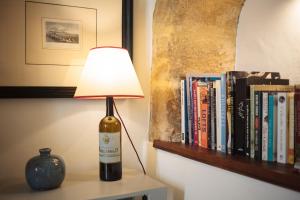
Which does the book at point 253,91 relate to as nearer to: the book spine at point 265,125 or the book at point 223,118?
the book spine at point 265,125

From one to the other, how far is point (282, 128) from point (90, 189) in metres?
0.72

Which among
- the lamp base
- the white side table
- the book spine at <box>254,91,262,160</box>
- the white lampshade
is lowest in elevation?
the white side table

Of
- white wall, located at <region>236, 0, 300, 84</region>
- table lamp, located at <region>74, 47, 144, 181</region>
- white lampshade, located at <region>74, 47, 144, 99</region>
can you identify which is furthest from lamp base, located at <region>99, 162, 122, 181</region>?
white wall, located at <region>236, 0, 300, 84</region>

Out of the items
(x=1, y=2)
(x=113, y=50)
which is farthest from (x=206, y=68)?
(x=1, y=2)

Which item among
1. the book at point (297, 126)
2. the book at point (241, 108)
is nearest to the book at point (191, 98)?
the book at point (241, 108)

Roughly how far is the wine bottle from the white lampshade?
13 cm

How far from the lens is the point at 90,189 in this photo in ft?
3.67

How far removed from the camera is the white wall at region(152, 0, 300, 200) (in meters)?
1.12

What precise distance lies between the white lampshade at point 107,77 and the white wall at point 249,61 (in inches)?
16.9

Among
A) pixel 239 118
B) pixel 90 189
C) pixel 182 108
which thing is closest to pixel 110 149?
pixel 90 189

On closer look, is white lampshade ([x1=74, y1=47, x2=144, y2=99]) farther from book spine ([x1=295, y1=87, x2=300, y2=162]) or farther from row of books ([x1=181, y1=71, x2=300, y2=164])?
book spine ([x1=295, y1=87, x2=300, y2=162])

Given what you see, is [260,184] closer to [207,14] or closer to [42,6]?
[207,14]

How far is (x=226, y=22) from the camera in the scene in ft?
5.48

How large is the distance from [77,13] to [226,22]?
0.82 metres
